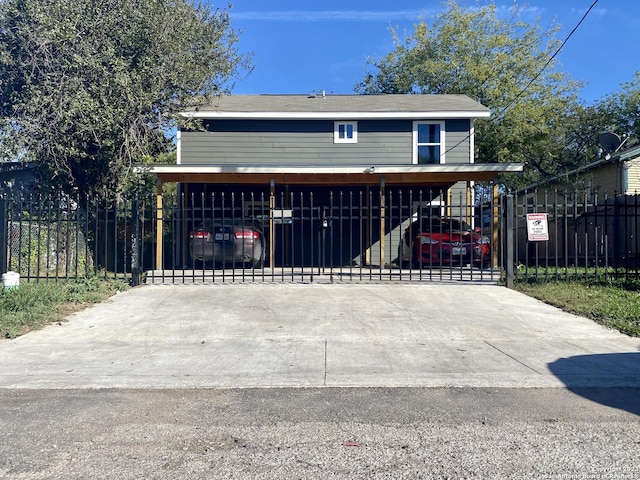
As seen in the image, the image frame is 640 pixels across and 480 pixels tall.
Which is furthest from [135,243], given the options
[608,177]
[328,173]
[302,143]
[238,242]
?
[608,177]

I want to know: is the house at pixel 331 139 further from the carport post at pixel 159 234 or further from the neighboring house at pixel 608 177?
the neighboring house at pixel 608 177

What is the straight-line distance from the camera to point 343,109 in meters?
17.5

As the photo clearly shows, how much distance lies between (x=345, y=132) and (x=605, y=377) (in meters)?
13.2

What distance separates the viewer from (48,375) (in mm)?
5707

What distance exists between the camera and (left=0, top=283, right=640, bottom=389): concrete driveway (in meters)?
5.60

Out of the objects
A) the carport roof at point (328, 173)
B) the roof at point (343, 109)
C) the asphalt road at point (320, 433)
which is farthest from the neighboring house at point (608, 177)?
the asphalt road at point (320, 433)

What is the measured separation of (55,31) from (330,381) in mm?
12373

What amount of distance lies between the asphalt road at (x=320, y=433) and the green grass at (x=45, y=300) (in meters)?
3.16

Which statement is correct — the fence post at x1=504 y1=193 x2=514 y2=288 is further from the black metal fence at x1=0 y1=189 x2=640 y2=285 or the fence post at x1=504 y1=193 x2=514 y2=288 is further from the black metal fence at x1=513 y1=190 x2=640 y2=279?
the black metal fence at x1=513 y1=190 x2=640 y2=279

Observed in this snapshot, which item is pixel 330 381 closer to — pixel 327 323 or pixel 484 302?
pixel 327 323

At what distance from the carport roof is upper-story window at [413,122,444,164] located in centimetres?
253

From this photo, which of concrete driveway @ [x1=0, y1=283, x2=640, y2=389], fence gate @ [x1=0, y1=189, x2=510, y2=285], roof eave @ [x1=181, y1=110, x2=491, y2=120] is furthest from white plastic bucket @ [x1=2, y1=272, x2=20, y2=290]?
roof eave @ [x1=181, y1=110, x2=491, y2=120]

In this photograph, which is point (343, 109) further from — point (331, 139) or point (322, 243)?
point (322, 243)

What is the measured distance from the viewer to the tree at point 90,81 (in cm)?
1370
